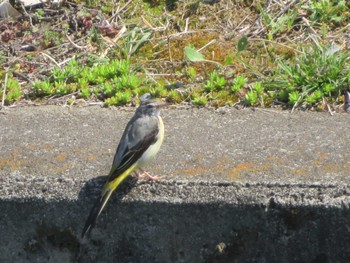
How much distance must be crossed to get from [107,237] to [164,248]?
1.17 ft

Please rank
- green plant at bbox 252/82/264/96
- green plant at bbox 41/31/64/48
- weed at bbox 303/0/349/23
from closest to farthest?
green plant at bbox 252/82/264/96, weed at bbox 303/0/349/23, green plant at bbox 41/31/64/48

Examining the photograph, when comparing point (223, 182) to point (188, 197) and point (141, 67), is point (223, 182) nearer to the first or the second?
point (188, 197)

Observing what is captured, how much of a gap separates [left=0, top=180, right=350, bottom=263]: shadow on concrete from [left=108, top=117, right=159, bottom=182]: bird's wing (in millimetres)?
143

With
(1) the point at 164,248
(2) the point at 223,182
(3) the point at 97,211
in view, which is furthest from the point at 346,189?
(3) the point at 97,211

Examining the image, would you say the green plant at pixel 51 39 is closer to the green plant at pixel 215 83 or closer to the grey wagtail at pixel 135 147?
the green plant at pixel 215 83

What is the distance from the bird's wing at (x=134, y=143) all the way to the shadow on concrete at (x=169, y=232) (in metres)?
0.14

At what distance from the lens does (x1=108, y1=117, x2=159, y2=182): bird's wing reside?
5027 millimetres

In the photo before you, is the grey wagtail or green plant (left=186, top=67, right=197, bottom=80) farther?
green plant (left=186, top=67, right=197, bottom=80)

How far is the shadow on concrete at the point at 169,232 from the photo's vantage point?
184 inches

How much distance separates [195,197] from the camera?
4824 millimetres

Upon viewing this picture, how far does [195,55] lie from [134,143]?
1567 millimetres

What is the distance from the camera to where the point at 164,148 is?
5.54 metres

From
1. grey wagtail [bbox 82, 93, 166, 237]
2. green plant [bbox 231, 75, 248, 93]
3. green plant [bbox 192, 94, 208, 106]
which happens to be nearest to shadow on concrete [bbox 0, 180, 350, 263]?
grey wagtail [bbox 82, 93, 166, 237]

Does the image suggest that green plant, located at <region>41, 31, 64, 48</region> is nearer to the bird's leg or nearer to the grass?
the grass
